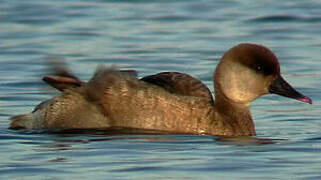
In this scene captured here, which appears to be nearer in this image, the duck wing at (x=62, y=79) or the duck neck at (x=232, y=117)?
the duck neck at (x=232, y=117)

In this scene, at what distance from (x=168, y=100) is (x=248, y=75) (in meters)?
0.91

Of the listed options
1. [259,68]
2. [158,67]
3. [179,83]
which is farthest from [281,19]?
[179,83]

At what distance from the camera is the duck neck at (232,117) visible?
12039 millimetres

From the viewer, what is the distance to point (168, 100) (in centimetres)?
1180

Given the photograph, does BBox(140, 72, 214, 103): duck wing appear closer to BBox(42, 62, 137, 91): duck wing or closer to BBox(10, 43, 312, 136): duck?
BBox(10, 43, 312, 136): duck

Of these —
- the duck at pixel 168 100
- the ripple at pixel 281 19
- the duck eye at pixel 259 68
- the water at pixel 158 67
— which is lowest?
the ripple at pixel 281 19

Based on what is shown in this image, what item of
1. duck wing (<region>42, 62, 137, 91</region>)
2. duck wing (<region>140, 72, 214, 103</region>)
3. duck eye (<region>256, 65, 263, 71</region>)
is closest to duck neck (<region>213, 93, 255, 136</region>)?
duck wing (<region>140, 72, 214, 103</region>)

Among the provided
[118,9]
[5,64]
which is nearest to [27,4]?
[118,9]

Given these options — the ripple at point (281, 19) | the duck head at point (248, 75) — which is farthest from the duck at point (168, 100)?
the ripple at point (281, 19)

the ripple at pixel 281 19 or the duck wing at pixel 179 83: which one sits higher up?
the duck wing at pixel 179 83

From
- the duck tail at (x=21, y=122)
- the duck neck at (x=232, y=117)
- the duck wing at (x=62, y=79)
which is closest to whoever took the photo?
the duck neck at (x=232, y=117)

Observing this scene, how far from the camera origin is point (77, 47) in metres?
18.0

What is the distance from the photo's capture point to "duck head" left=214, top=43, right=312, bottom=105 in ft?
39.2

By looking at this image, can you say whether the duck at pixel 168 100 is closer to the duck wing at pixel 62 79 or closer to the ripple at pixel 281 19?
the duck wing at pixel 62 79
